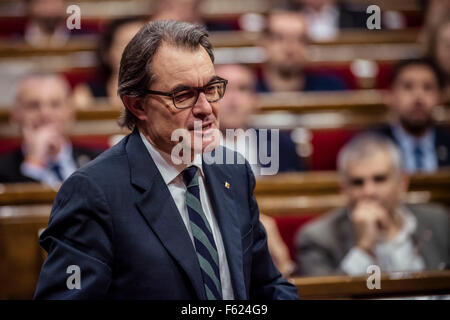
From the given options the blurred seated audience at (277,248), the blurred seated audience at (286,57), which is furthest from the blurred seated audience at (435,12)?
the blurred seated audience at (277,248)

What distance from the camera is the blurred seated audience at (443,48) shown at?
1430 millimetres

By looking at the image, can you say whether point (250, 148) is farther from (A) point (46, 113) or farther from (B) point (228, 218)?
(B) point (228, 218)

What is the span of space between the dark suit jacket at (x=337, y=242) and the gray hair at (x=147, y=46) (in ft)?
1.75

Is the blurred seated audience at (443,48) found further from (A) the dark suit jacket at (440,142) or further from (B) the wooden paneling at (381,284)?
(B) the wooden paneling at (381,284)

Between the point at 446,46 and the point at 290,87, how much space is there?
1.15 ft

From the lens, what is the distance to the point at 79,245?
1.47ft

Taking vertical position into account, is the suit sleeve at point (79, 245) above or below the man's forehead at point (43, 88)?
below

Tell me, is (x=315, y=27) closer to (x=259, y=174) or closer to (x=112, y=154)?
(x=259, y=174)

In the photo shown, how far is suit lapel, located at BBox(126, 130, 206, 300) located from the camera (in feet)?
1.55

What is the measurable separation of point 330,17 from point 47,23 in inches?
30.5

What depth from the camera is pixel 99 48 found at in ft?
4.40

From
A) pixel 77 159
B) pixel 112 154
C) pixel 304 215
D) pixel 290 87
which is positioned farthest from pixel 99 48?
pixel 112 154

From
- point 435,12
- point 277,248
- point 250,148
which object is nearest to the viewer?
point 277,248

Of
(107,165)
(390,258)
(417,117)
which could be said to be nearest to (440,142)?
(417,117)
